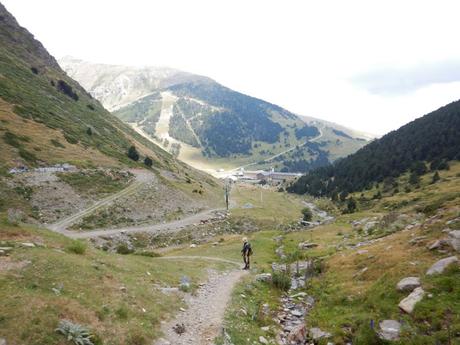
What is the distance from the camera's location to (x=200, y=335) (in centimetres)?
1487

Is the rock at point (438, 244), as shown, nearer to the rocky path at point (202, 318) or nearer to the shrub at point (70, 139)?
the rocky path at point (202, 318)

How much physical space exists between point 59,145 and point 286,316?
76.8 metres

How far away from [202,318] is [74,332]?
7.44 m

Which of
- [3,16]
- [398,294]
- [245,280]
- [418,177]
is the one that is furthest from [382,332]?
[3,16]

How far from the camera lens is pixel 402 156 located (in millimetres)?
150000

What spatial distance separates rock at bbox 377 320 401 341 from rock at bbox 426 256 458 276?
425cm

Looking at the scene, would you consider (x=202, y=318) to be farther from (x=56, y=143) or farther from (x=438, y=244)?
(x=56, y=143)

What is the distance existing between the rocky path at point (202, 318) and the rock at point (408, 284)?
9.69m

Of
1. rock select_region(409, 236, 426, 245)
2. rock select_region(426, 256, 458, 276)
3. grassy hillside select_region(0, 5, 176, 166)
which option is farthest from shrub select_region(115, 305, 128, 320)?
grassy hillside select_region(0, 5, 176, 166)

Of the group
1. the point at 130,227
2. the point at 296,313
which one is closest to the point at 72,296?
the point at 296,313

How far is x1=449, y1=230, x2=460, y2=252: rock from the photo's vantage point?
19.6 metres

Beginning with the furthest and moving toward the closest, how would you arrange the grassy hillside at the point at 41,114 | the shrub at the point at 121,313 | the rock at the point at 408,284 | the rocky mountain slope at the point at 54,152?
the grassy hillside at the point at 41,114 < the rocky mountain slope at the point at 54,152 < the rock at the point at 408,284 < the shrub at the point at 121,313

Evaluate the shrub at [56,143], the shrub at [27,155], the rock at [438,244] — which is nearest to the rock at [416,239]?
the rock at [438,244]

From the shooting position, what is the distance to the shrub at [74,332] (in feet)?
35.7
